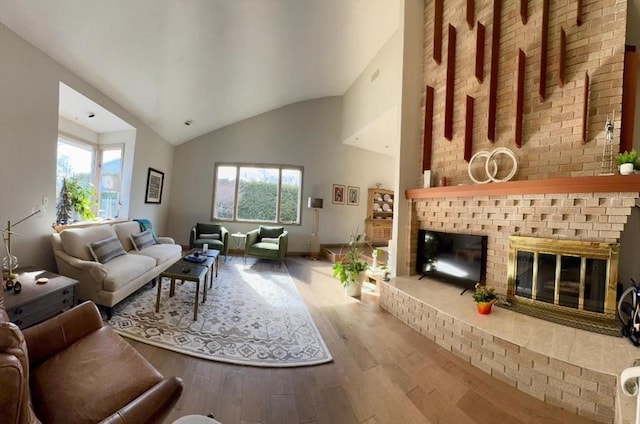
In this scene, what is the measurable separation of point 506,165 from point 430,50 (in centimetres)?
203

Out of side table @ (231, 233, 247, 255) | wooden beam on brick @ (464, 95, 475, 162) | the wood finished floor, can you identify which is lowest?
the wood finished floor

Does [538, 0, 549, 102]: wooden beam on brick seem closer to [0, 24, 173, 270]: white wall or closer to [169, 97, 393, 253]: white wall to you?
[169, 97, 393, 253]: white wall

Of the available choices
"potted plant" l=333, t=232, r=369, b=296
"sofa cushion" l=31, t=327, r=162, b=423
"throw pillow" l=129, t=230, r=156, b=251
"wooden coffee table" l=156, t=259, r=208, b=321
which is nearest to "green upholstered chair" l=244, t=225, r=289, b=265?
"throw pillow" l=129, t=230, r=156, b=251

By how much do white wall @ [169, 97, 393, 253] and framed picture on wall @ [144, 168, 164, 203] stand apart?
2.02 ft

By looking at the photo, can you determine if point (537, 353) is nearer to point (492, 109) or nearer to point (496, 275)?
point (496, 275)

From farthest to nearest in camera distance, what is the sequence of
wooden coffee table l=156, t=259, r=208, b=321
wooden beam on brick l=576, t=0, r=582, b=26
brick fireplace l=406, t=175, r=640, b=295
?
wooden coffee table l=156, t=259, r=208, b=321 < wooden beam on brick l=576, t=0, r=582, b=26 < brick fireplace l=406, t=175, r=640, b=295

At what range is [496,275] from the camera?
2836mm

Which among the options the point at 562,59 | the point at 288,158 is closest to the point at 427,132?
the point at 562,59

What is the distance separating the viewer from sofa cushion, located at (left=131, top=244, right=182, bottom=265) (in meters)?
3.79

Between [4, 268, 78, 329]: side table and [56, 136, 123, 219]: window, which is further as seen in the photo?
[56, 136, 123, 219]: window

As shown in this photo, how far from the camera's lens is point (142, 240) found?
13.7 ft

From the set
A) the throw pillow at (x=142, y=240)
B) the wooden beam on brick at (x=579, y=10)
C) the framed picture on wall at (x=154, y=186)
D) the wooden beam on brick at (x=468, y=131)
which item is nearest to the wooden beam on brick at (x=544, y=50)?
the wooden beam on brick at (x=579, y=10)

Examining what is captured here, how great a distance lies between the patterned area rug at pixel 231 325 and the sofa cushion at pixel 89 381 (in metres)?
0.84

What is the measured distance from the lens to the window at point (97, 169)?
4047 millimetres
